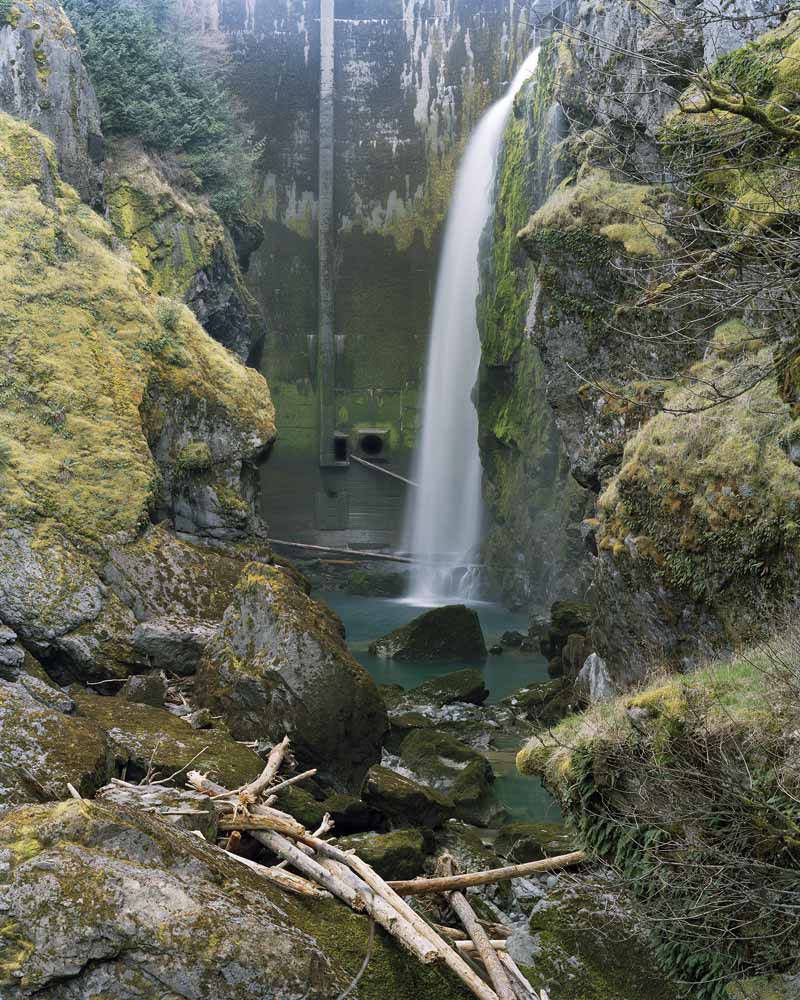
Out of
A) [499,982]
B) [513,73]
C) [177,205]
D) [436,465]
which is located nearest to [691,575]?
[499,982]

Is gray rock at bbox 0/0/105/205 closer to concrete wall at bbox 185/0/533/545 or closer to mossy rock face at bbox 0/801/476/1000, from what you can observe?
concrete wall at bbox 185/0/533/545

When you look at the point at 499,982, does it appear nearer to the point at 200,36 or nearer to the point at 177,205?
the point at 177,205

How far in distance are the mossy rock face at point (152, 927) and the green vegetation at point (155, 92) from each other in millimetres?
20302

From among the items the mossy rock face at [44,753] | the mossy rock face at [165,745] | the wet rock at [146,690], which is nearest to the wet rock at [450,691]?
the wet rock at [146,690]

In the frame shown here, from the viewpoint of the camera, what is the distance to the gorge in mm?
5930

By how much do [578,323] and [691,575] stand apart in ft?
21.3

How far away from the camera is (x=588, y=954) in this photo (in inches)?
278

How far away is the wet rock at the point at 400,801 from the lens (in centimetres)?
966

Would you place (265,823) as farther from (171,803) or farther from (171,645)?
(171,645)

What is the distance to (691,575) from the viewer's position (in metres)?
10.4

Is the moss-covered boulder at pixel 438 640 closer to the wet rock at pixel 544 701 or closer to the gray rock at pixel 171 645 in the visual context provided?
the wet rock at pixel 544 701

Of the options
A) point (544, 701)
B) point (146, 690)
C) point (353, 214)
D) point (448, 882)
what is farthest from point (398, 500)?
point (448, 882)

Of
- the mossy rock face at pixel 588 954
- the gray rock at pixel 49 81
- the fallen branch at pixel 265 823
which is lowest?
the mossy rock face at pixel 588 954

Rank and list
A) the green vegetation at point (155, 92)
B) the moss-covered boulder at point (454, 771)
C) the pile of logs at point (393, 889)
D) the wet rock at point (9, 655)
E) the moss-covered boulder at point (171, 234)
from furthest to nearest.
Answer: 1. the green vegetation at point (155, 92)
2. the moss-covered boulder at point (171, 234)
3. the moss-covered boulder at point (454, 771)
4. the wet rock at point (9, 655)
5. the pile of logs at point (393, 889)
